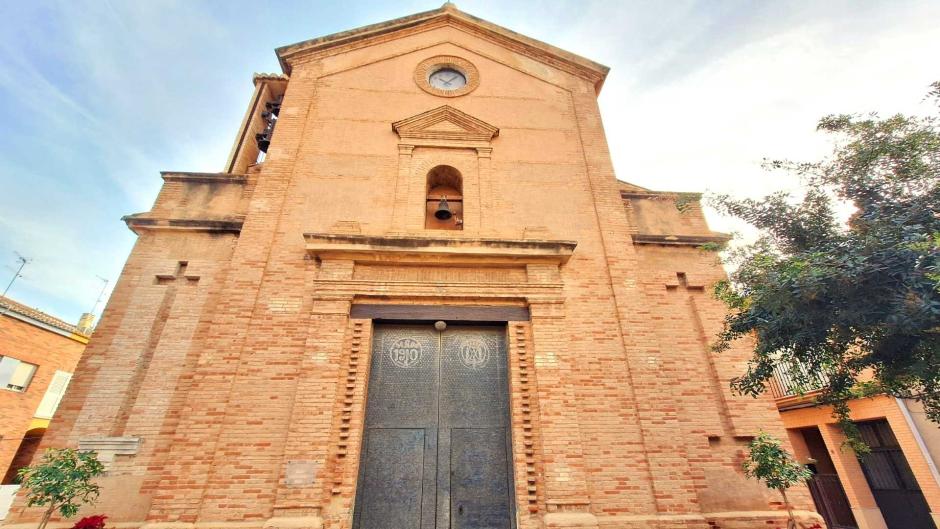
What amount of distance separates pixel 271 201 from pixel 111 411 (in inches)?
153

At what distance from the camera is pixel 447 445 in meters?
6.15

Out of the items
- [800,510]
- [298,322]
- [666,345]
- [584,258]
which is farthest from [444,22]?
[800,510]

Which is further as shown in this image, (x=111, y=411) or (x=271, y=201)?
(x=271, y=201)

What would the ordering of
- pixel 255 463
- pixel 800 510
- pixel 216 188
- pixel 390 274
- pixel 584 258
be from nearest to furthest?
pixel 255 463
pixel 800 510
pixel 390 274
pixel 584 258
pixel 216 188

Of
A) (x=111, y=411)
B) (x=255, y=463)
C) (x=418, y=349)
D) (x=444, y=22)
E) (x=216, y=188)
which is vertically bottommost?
(x=255, y=463)

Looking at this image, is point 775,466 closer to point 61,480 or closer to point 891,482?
point 61,480

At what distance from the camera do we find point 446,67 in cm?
1049

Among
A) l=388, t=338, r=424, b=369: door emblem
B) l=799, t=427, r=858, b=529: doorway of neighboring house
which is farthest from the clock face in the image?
l=799, t=427, r=858, b=529: doorway of neighboring house

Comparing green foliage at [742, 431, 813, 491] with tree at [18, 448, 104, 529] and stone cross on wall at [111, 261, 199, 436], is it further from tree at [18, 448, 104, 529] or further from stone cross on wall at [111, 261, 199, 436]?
stone cross on wall at [111, 261, 199, 436]

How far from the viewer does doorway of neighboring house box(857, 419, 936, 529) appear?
10.7 metres

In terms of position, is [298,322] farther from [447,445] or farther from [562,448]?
[562,448]

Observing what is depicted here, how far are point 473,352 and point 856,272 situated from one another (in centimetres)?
482

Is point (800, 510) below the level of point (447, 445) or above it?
below

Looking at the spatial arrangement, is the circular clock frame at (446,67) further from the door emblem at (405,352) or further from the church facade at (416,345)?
the door emblem at (405,352)
